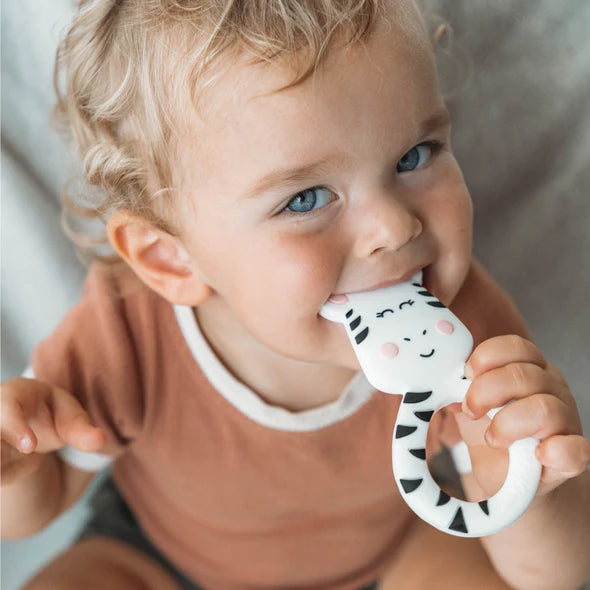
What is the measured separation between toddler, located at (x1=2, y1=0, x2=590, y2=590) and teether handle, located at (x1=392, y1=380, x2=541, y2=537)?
11 mm

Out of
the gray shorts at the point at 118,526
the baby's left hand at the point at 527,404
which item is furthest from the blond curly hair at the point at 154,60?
the gray shorts at the point at 118,526

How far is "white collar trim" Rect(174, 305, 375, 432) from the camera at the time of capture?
28.6 inches

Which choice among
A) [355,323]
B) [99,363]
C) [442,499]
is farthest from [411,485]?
[99,363]

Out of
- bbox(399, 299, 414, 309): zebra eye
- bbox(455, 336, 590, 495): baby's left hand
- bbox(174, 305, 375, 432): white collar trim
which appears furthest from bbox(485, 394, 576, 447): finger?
bbox(174, 305, 375, 432): white collar trim

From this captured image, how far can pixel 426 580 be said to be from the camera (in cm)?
76

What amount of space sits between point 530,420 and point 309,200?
0.21 m

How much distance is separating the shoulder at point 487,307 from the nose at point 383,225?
0.49 feet

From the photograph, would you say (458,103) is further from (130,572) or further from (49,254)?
(130,572)

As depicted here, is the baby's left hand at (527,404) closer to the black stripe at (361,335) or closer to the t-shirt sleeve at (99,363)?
the black stripe at (361,335)

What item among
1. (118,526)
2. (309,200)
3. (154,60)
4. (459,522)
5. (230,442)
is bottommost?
(118,526)

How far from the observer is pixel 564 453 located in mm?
465

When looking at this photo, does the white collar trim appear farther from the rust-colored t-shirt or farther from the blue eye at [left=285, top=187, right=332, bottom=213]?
the blue eye at [left=285, top=187, right=332, bottom=213]

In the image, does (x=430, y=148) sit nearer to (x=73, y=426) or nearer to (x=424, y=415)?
(x=424, y=415)

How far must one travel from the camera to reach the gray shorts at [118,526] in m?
0.85
